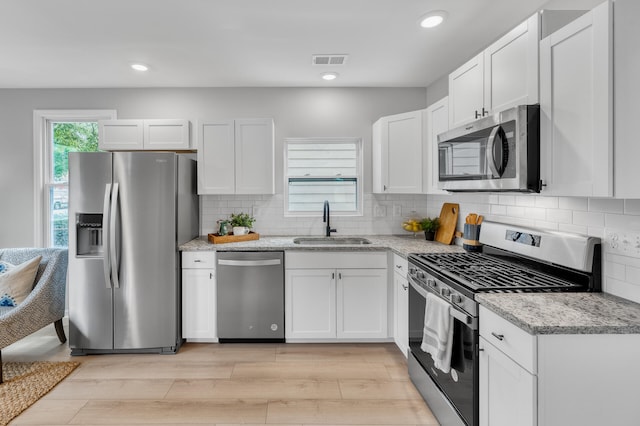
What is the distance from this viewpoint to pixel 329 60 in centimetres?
323

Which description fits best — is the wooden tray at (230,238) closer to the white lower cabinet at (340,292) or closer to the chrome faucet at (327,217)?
the white lower cabinet at (340,292)

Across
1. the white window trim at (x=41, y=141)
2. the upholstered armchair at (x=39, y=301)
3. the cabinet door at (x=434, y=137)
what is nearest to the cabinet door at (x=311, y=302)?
the cabinet door at (x=434, y=137)

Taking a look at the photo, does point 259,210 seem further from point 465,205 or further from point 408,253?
point 465,205

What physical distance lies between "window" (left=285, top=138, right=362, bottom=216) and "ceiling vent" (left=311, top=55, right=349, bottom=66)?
38.6 inches

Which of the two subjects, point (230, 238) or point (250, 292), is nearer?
point (250, 292)

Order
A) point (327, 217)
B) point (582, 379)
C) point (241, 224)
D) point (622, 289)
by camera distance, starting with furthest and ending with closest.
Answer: point (327, 217)
point (241, 224)
point (622, 289)
point (582, 379)

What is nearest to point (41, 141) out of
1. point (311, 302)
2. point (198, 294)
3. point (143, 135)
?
point (143, 135)

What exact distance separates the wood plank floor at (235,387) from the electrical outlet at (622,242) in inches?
55.9

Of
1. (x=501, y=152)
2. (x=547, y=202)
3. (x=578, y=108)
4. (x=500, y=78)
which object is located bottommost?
(x=547, y=202)

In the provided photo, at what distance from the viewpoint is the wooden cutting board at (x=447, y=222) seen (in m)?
3.38

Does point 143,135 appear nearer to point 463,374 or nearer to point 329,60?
point 329,60

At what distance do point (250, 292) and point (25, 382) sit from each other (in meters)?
1.75

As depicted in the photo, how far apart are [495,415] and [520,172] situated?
1128mm

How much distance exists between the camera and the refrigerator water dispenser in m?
3.17
